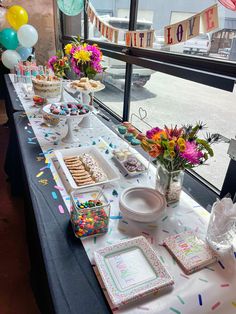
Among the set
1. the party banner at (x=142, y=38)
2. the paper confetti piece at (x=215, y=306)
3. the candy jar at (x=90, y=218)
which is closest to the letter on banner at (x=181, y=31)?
the party banner at (x=142, y=38)

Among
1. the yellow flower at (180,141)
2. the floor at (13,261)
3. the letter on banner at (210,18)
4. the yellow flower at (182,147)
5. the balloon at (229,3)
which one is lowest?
the floor at (13,261)

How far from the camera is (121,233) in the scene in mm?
736

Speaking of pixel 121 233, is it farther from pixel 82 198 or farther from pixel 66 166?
pixel 66 166

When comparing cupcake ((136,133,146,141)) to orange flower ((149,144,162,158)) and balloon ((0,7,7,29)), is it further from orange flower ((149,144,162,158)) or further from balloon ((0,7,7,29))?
balloon ((0,7,7,29))

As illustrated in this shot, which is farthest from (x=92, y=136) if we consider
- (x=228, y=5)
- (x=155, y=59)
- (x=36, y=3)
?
(x=36, y=3)

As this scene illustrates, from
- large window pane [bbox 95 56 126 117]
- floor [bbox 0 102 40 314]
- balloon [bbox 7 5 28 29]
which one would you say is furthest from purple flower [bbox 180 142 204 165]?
balloon [bbox 7 5 28 29]

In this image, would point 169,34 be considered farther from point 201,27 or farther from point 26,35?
point 26,35

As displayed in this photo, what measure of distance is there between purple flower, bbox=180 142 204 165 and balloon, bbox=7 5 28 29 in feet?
11.3

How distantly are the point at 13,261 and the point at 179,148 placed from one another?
1.14 metres

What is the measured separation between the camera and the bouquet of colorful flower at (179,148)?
0.76 meters

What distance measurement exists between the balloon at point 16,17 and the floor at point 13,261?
8.21 ft

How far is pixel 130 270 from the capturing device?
0.61 meters

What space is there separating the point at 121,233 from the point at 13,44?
3.45m

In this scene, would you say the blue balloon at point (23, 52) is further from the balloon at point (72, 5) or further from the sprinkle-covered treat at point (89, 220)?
the sprinkle-covered treat at point (89, 220)
